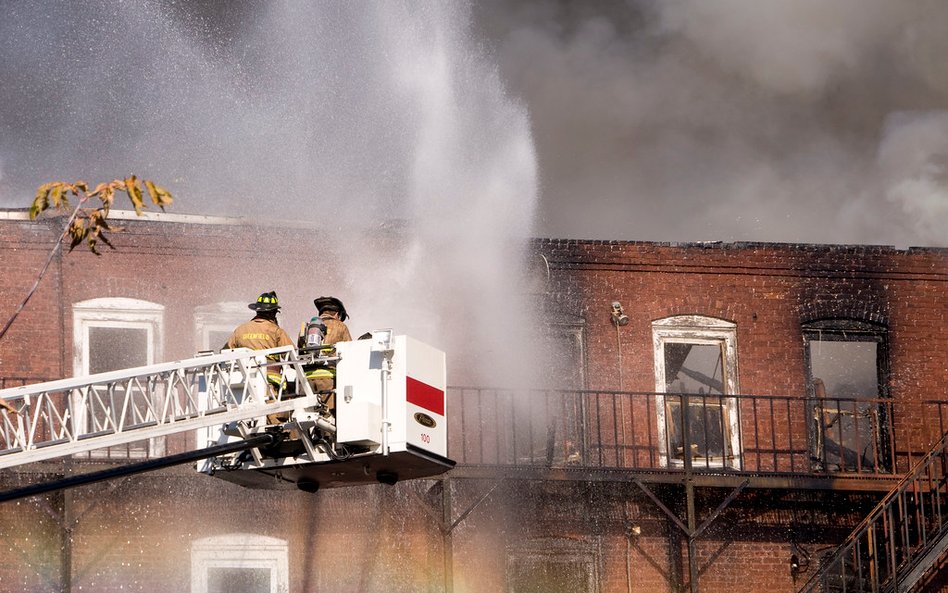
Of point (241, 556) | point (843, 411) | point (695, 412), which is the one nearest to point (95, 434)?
point (241, 556)

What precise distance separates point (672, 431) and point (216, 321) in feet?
Answer: 21.3

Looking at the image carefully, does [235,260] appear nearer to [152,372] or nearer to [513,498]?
[513,498]

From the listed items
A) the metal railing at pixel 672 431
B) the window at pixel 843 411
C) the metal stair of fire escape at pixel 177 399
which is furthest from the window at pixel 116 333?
the window at pixel 843 411

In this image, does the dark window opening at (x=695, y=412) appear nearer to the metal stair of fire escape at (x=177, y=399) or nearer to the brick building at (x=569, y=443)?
the brick building at (x=569, y=443)

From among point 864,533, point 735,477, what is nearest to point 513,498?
point 735,477

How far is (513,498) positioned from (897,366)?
6077 millimetres

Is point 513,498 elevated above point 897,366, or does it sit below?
below

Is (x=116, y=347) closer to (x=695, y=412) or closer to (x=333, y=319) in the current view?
(x=333, y=319)

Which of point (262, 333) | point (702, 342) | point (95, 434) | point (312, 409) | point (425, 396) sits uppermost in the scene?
point (702, 342)

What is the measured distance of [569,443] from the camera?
22.7 meters

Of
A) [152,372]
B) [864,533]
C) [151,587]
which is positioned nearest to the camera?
[152,372]

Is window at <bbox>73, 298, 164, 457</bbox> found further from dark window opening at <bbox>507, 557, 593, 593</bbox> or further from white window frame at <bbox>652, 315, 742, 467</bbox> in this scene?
white window frame at <bbox>652, 315, 742, 467</bbox>

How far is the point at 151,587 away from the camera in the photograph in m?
21.1

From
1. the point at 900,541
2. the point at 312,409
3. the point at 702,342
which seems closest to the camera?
the point at 312,409
